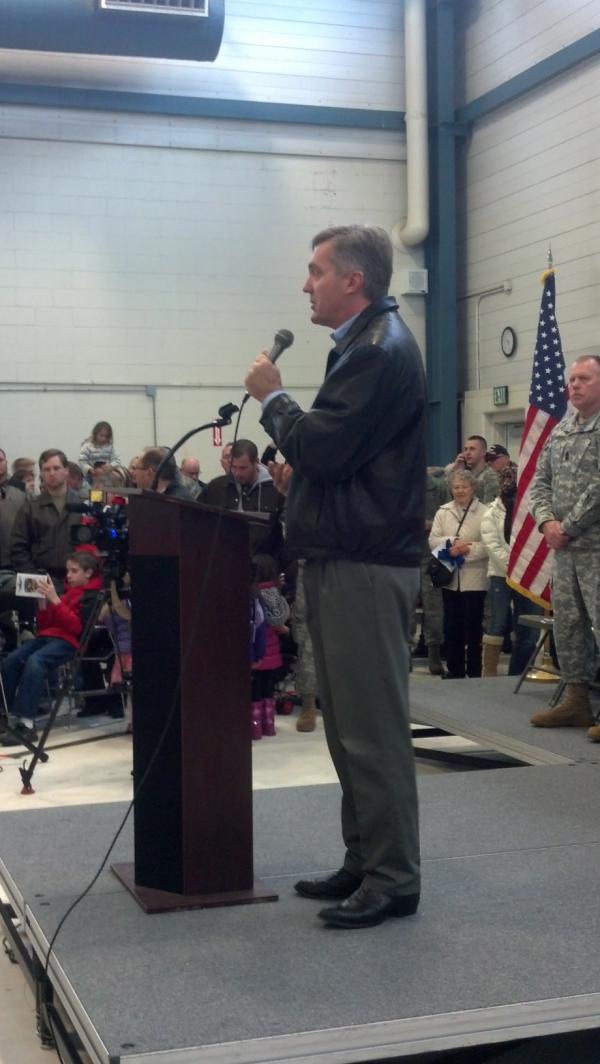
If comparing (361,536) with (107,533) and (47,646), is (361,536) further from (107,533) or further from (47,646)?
(47,646)

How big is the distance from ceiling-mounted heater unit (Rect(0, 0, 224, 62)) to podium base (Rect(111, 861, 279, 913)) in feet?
27.3

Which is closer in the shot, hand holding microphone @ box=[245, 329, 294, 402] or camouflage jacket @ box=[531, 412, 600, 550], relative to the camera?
hand holding microphone @ box=[245, 329, 294, 402]

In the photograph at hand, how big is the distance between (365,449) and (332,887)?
0.96 metres

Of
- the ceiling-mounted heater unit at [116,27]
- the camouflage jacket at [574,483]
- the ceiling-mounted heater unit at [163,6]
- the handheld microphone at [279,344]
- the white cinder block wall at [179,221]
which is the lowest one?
the camouflage jacket at [574,483]

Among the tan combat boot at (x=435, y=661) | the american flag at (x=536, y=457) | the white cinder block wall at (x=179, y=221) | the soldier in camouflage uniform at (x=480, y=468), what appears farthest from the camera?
the white cinder block wall at (x=179, y=221)

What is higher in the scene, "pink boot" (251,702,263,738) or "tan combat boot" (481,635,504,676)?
"tan combat boot" (481,635,504,676)

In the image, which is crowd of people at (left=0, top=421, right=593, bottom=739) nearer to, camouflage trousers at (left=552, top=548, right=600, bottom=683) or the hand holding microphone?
camouflage trousers at (left=552, top=548, right=600, bottom=683)

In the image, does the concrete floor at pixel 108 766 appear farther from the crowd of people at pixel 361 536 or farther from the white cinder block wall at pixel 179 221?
the white cinder block wall at pixel 179 221

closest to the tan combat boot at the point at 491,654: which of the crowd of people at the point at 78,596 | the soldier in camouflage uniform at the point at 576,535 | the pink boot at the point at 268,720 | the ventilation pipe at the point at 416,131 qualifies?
the crowd of people at the point at 78,596

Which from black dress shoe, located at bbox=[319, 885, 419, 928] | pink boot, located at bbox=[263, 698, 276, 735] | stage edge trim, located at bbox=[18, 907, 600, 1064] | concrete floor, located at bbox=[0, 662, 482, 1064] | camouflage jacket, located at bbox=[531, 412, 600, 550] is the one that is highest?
camouflage jacket, located at bbox=[531, 412, 600, 550]

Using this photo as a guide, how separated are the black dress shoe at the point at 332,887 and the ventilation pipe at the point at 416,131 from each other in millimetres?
9588

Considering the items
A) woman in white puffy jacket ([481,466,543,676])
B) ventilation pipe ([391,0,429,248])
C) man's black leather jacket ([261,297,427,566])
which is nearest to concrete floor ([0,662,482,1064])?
woman in white puffy jacket ([481,466,543,676])

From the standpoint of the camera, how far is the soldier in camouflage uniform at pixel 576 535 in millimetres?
4727

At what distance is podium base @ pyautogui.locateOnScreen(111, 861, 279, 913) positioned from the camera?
266cm
